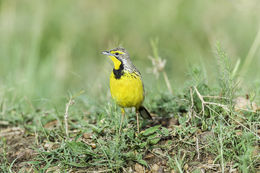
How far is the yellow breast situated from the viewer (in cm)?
414

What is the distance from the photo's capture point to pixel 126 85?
417cm

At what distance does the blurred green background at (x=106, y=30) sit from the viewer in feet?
26.4

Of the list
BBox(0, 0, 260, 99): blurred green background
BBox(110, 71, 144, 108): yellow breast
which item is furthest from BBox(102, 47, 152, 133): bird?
BBox(0, 0, 260, 99): blurred green background

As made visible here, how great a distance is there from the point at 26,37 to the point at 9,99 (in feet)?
13.2

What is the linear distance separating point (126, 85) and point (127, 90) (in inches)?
2.3

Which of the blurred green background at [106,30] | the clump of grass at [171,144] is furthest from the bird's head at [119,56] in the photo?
the blurred green background at [106,30]

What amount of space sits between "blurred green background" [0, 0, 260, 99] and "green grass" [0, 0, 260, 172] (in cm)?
3

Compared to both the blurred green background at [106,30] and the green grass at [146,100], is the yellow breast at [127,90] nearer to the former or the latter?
the green grass at [146,100]

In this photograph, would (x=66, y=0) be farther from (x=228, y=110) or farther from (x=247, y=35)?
(x=228, y=110)

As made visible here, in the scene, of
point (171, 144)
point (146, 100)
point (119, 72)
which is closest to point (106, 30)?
point (146, 100)

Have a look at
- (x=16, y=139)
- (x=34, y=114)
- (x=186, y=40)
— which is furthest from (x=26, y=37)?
(x=16, y=139)

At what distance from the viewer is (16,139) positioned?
14.8 ft

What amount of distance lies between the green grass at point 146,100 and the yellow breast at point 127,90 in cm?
21

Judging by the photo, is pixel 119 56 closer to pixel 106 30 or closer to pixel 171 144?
pixel 171 144
